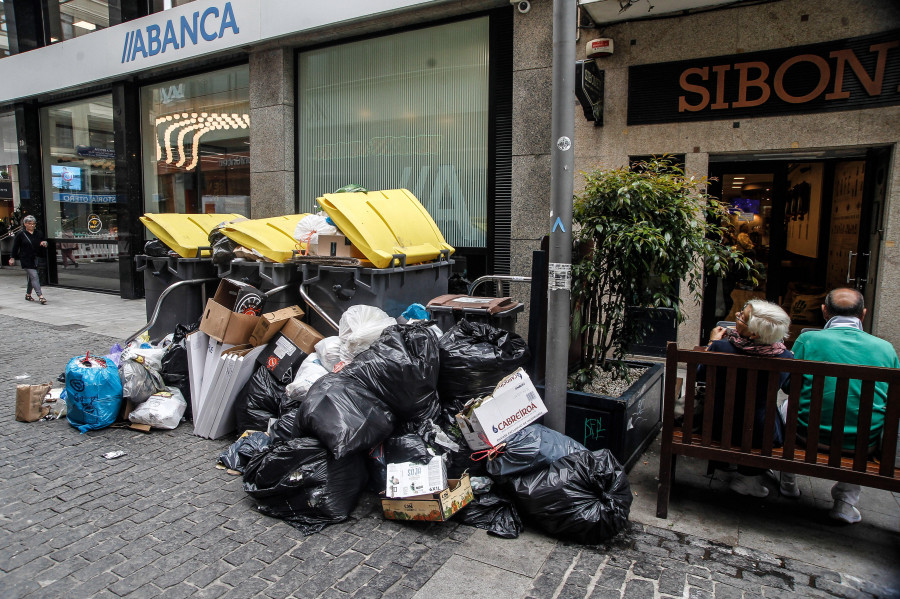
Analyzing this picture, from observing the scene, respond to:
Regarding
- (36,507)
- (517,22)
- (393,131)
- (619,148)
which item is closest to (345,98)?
(393,131)

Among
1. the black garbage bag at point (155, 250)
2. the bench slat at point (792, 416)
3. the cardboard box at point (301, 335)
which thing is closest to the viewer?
the bench slat at point (792, 416)

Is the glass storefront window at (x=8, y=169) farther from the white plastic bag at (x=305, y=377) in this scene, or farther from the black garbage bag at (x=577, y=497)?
the black garbage bag at (x=577, y=497)

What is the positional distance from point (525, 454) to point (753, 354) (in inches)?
56.8

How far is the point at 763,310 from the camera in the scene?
11.1 ft

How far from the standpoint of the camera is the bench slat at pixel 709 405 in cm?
344

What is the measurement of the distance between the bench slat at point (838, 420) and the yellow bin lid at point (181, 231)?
5.91m

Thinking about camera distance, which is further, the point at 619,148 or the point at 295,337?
the point at 619,148

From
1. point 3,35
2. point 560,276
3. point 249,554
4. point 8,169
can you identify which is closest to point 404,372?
point 560,276

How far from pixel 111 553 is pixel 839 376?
12.8 feet

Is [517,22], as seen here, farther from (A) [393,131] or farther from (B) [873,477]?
(B) [873,477]

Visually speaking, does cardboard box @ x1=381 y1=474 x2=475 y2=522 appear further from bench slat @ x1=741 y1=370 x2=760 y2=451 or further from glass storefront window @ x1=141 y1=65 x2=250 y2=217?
glass storefront window @ x1=141 y1=65 x2=250 y2=217

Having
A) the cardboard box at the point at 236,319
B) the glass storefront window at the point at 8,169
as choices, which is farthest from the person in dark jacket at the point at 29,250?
the cardboard box at the point at 236,319

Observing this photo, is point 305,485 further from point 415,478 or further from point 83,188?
point 83,188

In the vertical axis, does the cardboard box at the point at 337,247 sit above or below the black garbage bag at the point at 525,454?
above
